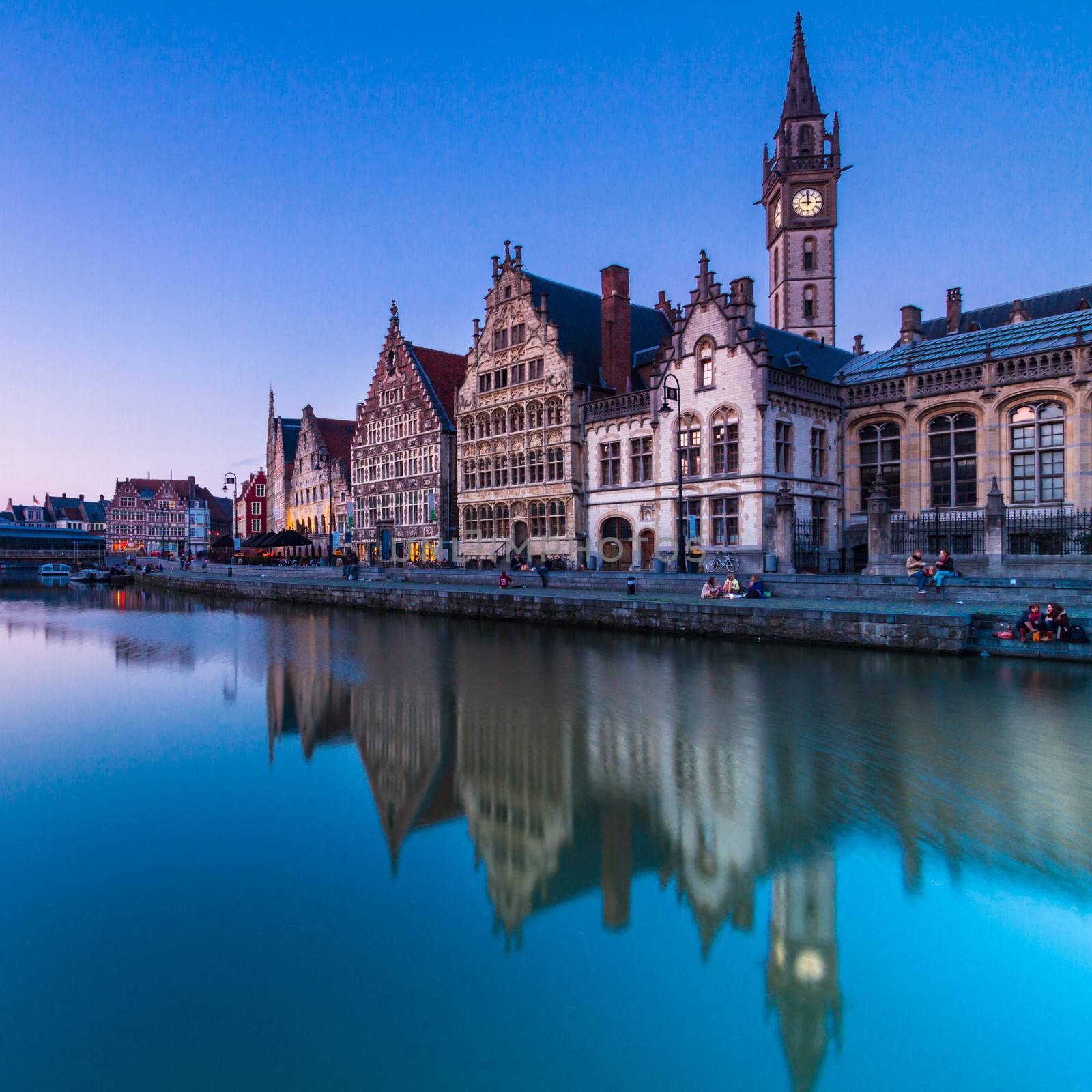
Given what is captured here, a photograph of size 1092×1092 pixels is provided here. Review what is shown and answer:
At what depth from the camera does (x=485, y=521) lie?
141 feet

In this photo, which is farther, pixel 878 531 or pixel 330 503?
pixel 330 503

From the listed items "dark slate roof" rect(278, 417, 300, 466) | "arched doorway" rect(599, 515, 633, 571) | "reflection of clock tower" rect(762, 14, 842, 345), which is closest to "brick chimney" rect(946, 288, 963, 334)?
"reflection of clock tower" rect(762, 14, 842, 345)

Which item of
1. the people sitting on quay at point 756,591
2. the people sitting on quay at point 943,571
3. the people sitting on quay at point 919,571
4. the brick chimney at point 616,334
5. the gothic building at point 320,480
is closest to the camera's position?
the people sitting on quay at point 943,571

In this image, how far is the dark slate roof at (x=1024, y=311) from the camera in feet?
118

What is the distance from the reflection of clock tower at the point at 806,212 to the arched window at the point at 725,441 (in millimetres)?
21709

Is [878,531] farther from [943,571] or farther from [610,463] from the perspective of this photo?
[610,463]

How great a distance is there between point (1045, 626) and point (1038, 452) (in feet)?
53.0

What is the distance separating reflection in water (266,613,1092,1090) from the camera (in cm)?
547

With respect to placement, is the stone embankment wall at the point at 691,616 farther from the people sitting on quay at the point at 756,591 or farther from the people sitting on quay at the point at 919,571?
the people sitting on quay at the point at 919,571

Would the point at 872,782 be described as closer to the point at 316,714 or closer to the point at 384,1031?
the point at 384,1031

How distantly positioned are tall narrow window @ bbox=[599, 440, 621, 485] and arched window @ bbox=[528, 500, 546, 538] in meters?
→ 4.38

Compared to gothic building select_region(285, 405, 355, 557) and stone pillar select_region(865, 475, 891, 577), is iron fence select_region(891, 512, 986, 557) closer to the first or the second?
stone pillar select_region(865, 475, 891, 577)

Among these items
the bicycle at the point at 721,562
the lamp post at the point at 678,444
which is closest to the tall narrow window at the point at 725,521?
the bicycle at the point at 721,562

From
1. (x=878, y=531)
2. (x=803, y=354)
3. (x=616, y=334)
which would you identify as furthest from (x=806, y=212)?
(x=878, y=531)
